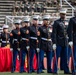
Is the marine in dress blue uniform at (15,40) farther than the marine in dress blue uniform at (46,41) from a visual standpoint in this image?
Yes

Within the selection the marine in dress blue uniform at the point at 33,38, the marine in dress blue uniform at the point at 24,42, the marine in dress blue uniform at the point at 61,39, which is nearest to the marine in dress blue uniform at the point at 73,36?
the marine in dress blue uniform at the point at 61,39

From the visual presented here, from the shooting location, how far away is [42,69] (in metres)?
15.5

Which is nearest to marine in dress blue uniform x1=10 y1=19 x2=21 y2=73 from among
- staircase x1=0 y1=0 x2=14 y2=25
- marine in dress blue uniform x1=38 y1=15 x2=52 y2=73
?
marine in dress blue uniform x1=38 y1=15 x2=52 y2=73

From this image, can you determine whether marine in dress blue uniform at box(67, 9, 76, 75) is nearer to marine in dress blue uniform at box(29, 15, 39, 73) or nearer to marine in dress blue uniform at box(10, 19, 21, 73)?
marine in dress blue uniform at box(29, 15, 39, 73)

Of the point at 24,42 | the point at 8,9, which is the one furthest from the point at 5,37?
the point at 8,9

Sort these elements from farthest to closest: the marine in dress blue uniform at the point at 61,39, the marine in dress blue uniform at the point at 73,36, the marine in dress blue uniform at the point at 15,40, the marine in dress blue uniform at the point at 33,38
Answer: the marine in dress blue uniform at the point at 15,40 < the marine in dress blue uniform at the point at 33,38 < the marine in dress blue uniform at the point at 61,39 < the marine in dress blue uniform at the point at 73,36

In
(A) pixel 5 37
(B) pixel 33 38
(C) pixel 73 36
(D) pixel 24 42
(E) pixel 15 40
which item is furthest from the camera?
(A) pixel 5 37

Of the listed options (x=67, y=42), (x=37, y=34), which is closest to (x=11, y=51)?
(x=37, y=34)

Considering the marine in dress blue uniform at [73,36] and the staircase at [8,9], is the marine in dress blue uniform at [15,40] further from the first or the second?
the staircase at [8,9]

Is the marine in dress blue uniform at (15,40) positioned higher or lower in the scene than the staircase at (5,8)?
higher

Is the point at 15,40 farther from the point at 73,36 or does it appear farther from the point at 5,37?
the point at 73,36

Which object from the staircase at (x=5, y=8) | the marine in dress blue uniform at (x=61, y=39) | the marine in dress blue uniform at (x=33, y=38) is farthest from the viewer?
the staircase at (x=5, y=8)

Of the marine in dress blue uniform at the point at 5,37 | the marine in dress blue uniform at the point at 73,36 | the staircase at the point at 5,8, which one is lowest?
the staircase at the point at 5,8

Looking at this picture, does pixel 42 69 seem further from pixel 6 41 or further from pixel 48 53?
pixel 6 41
